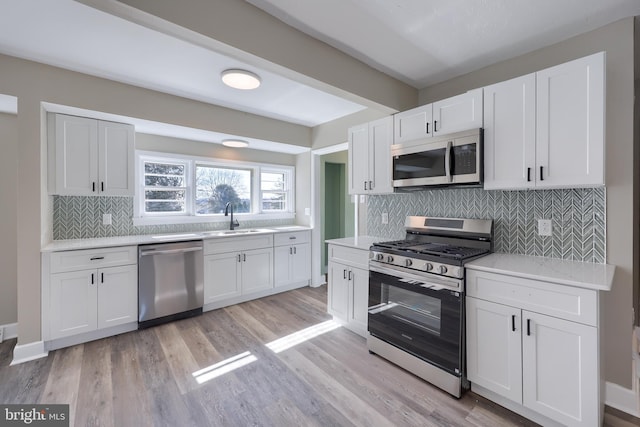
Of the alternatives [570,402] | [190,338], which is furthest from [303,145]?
[570,402]

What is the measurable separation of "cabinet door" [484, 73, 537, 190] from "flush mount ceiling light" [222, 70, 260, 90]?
1977 millimetres

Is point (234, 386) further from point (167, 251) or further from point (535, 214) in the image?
point (535, 214)

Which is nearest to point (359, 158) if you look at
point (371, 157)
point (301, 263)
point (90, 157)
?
point (371, 157)

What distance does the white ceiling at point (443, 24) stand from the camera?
173cm

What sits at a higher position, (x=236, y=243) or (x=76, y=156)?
(x=76, y=156)

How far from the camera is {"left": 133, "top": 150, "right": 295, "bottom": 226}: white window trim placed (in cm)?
351

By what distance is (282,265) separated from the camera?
418 cm

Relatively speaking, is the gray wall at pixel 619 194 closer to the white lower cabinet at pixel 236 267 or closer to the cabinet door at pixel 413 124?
the cabinet door at pixel 413 124

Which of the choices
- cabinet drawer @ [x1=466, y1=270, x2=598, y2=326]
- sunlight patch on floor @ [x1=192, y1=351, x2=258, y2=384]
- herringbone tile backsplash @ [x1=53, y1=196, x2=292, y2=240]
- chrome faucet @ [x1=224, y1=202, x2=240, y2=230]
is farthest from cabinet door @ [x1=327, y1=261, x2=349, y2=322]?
herringbone tile backsplash @ [x1=53, y1=196, x2=292, y2=240]

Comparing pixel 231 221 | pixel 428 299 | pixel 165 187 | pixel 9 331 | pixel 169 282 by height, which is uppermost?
pixel 165 187

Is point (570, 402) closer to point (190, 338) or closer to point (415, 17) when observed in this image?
point (415, 17)

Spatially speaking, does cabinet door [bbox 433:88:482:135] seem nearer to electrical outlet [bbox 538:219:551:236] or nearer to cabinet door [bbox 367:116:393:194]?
cabinet door [bbox 367:116:393:194]

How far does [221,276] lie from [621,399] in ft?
12.4

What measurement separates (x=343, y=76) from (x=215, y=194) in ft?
9.05
